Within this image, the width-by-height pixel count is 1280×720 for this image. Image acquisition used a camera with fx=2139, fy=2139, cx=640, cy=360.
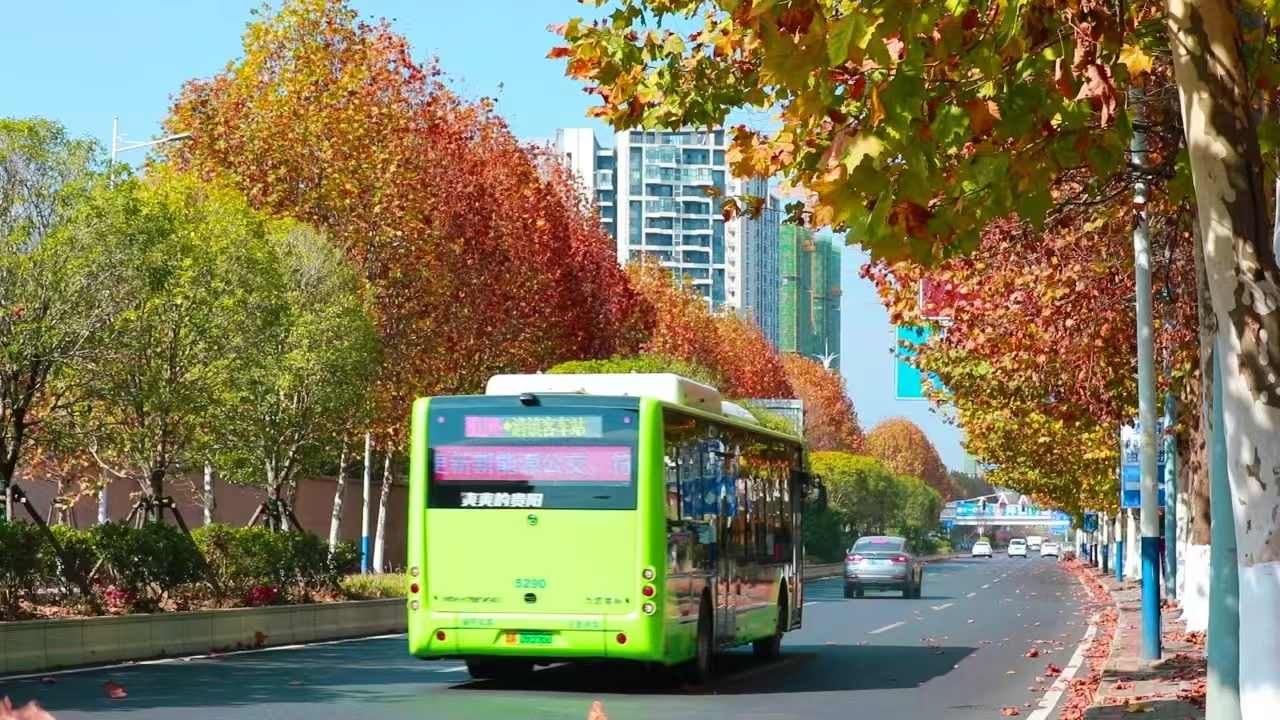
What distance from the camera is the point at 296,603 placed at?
30.9 meters

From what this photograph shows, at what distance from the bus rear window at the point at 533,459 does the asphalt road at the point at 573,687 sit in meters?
1.80

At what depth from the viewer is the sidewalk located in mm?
16969

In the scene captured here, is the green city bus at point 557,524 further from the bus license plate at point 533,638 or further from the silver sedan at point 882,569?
the silver sedan at point 882,569

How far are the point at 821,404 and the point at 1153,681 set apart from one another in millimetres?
118291

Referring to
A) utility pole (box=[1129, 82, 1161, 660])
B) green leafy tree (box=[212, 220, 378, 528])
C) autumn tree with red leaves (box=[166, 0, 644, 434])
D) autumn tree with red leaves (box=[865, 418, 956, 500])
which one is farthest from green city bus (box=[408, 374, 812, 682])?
autumn tree with red leaves (box=[865, 418, 956, 500])

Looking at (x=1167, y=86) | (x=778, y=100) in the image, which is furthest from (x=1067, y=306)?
(x=778, y=100)

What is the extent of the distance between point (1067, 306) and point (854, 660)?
5504mm

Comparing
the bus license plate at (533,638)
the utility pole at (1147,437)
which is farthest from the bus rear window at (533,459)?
the utility pole at (1147,437)

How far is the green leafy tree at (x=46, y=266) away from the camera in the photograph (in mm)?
25203

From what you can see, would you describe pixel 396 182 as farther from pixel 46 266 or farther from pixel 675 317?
pixel 675 317

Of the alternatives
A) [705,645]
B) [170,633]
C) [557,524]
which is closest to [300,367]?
[170,633]

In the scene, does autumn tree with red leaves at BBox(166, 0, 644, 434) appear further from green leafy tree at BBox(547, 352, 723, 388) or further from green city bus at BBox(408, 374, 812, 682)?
green city bus at BBox(408, 374, 812, 682)

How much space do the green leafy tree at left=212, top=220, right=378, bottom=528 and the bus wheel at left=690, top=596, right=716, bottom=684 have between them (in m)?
14.7

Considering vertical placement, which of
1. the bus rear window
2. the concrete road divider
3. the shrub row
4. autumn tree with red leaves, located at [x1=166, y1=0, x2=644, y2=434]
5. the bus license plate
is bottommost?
the concrete road divider
